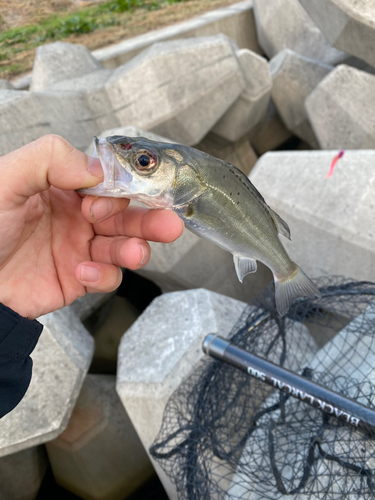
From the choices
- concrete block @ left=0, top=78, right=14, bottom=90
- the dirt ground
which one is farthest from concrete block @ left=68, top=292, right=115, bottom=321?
concrete block @ left=0, top=78, right=14, bottom=90

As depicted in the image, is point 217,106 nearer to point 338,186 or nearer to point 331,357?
point 338,186

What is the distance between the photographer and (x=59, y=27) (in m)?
2.87

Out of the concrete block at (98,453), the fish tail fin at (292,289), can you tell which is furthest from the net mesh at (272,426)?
the concrete block at (98,453)

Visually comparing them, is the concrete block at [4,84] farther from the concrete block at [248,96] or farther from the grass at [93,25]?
the concrete block at [248,96]

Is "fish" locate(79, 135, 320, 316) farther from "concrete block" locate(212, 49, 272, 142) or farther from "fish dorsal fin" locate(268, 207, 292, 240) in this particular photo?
"concrete block" locate(212, 49, 272, 142)

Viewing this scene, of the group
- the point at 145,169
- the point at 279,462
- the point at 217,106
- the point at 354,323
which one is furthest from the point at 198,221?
the point at 217,106

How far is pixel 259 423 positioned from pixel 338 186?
1514 mm

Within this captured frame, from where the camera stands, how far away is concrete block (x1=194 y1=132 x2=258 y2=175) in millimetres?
4625

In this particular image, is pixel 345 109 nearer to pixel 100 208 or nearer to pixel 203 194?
pixel 203 194

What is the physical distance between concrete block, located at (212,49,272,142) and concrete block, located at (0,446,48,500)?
3.45 m

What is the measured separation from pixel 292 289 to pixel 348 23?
1873mm

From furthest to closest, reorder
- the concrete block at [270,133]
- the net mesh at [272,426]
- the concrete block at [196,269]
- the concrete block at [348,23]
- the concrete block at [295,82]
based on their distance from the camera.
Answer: the concrete block at [270,133], the concrete block at [295,82], the concrete block at [196,269], the concrete block at [348,23], the net mesh at [272,426]

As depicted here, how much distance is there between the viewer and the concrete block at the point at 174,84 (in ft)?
11.1

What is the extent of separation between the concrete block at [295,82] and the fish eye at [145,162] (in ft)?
12.9
